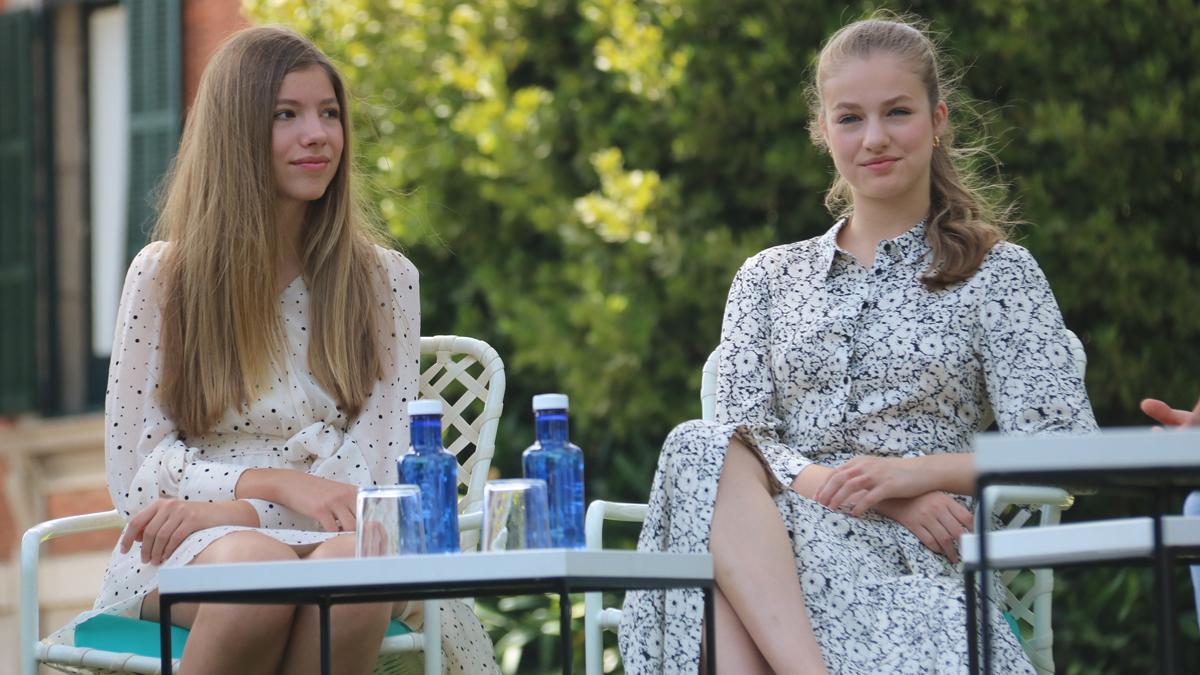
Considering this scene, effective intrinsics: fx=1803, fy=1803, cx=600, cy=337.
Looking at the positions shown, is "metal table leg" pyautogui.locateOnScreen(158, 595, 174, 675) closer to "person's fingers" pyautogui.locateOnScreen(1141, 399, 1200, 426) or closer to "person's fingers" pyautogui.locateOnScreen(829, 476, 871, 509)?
"person's fingers" pyautogui.locateOnScreen(829, 476, 871, 509)

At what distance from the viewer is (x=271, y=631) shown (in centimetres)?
306

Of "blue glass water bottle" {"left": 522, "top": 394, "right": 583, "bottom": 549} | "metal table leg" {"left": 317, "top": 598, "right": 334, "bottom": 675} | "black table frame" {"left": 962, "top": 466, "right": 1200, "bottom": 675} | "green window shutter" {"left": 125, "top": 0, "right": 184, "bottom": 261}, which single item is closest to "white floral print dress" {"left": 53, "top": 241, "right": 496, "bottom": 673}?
"metal table leg" {"left": 317, "top": 598, "right": 334, "bottom": 675}

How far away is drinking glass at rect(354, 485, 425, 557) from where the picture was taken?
8.63 feet

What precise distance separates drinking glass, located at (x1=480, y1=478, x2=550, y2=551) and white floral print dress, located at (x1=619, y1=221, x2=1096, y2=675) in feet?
1.60

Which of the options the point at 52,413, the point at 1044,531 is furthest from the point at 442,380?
the point at 52,413

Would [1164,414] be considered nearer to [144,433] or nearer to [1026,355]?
[1026,355]

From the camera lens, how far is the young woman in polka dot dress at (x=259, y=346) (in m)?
3.36

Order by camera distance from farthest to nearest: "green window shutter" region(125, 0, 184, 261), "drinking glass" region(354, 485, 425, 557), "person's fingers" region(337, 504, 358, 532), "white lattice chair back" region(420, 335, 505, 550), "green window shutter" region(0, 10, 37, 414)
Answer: "green window shutter" region(0, 10, 37, 414) → "green window shutter" region(125, 0, 184, 261) → "white lattice chair back" region(420, 335, 505, 550) → "person's fingers" region(337, 504, 358, 532) → "drinking glass" region(354, 485, 425, 557)

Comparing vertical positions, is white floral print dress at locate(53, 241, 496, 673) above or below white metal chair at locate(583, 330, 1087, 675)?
above

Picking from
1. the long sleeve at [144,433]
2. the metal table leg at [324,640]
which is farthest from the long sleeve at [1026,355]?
the long sleeve at [144,433]

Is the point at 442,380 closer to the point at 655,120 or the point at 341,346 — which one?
the point at 341,346

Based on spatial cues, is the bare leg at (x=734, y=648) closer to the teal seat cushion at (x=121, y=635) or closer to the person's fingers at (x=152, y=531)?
the teal seat cushion at (x=121, y=635)

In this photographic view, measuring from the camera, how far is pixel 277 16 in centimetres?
707

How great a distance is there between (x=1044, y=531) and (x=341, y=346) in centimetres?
164
